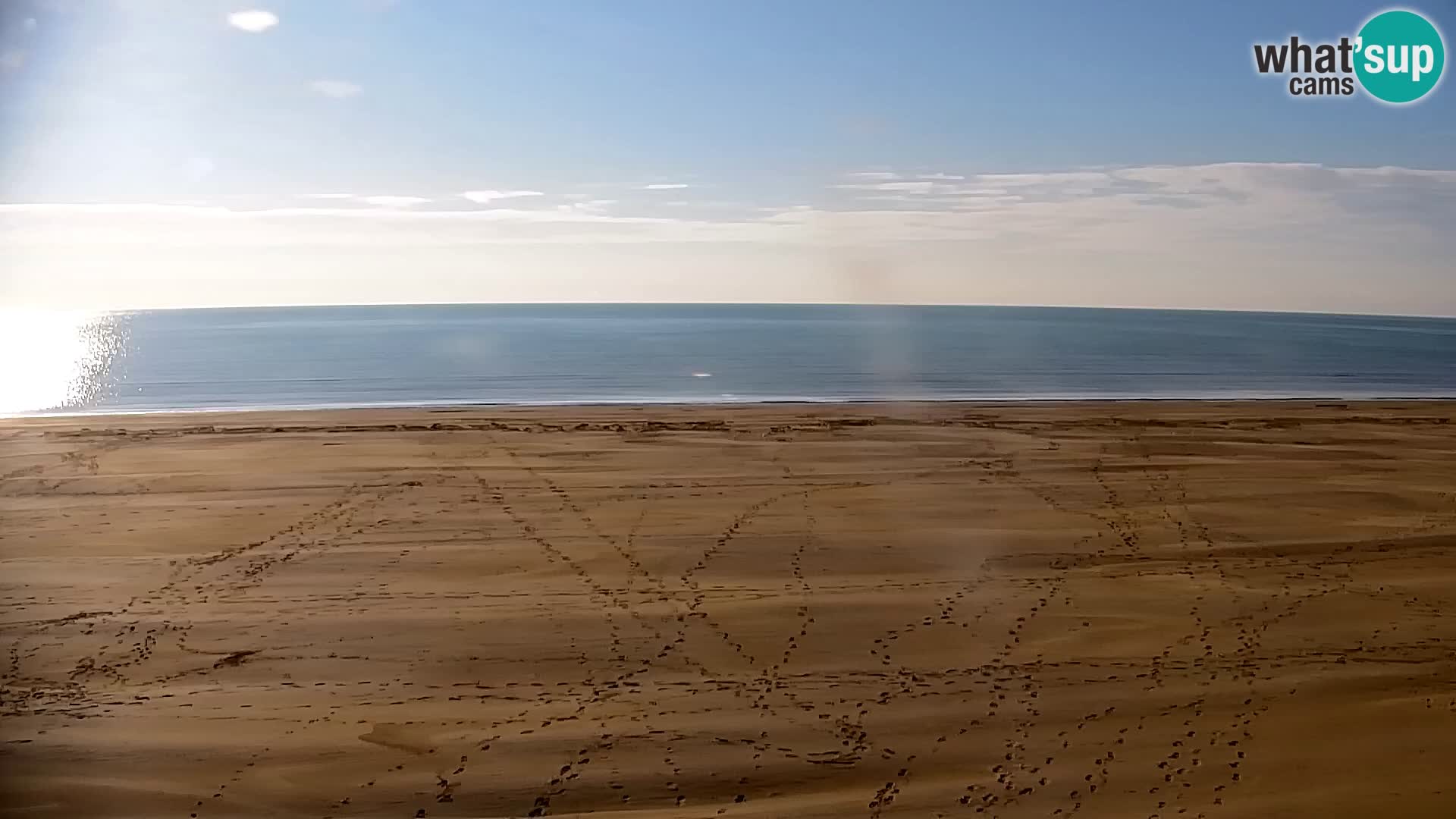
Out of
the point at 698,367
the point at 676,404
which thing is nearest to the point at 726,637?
the point at 676,404

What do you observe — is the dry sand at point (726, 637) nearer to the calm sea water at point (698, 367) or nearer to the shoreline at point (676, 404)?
the shoreline at point (676, 404)

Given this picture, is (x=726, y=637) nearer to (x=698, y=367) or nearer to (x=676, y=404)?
(x=676, y=404)

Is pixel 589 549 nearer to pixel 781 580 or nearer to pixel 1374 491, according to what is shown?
pixel 781 580

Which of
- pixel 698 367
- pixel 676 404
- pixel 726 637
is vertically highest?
pixel 726 637

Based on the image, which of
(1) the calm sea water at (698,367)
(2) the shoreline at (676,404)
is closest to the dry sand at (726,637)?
(2) the shoreline at (676,404)

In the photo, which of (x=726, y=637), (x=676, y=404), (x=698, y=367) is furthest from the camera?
(x=698, y=367)

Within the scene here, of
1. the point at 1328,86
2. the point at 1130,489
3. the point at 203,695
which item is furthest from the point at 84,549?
the point at 1328,86
